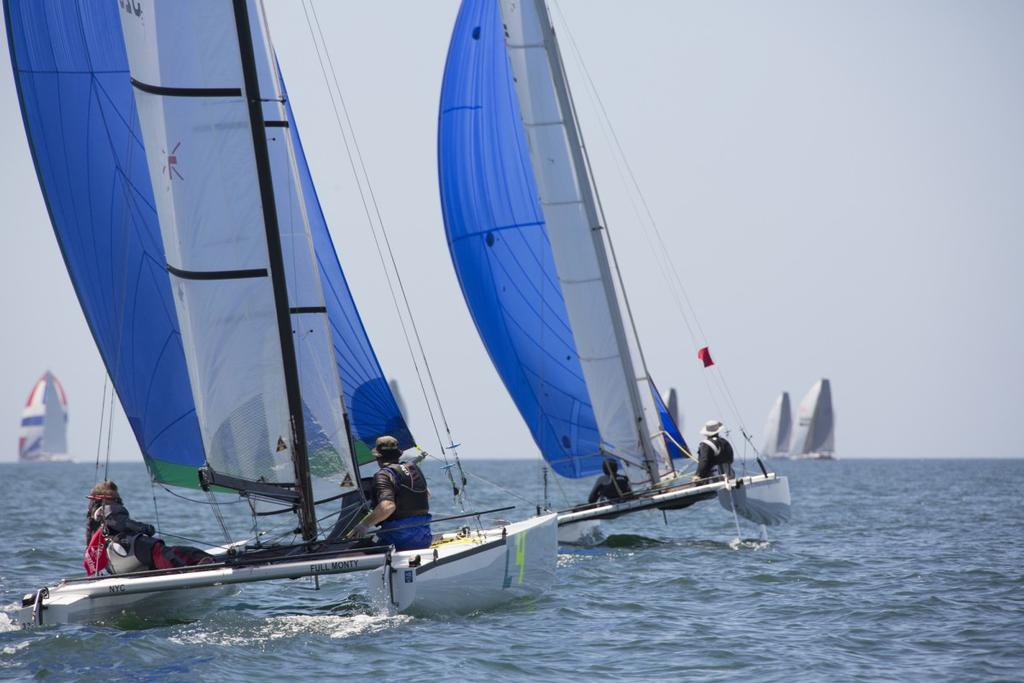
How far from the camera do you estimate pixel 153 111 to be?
1011cm

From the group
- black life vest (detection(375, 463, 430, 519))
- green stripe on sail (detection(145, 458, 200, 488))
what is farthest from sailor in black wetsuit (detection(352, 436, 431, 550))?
green stripe on sail (detection(145, 458, 200, 488))

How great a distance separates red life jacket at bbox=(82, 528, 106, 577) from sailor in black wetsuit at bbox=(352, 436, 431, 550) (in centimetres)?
191

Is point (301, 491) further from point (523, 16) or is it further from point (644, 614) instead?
→ point (523, 16)

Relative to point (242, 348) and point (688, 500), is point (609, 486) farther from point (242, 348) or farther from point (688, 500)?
point (242, 348)

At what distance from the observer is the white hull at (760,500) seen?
15.7m

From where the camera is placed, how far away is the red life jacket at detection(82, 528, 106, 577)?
10.3 metres

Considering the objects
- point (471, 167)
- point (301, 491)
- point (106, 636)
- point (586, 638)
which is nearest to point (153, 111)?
point (301, 491)

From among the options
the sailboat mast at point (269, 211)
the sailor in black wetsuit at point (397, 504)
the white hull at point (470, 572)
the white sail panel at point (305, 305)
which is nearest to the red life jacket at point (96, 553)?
the sailboat mast at point (269, 211)

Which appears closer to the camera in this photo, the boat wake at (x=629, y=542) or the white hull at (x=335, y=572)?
the white hull at (x=335, y=572)

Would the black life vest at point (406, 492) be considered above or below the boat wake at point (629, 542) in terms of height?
above

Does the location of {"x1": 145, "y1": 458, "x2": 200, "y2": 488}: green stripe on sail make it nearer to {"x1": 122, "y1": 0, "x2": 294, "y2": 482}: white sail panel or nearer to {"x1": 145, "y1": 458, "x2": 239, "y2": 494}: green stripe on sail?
{"x1": 145, "y1": 458, "x2": 239, "y2": 494}: green stripe on sail

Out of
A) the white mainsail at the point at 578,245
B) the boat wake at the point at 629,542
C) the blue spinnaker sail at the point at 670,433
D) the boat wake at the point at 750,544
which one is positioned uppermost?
the white mainsail at the point at 578,245

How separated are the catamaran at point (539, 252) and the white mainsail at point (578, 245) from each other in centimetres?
1

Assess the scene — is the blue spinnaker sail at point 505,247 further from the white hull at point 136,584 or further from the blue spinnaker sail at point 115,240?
the white hull at point 136,584
